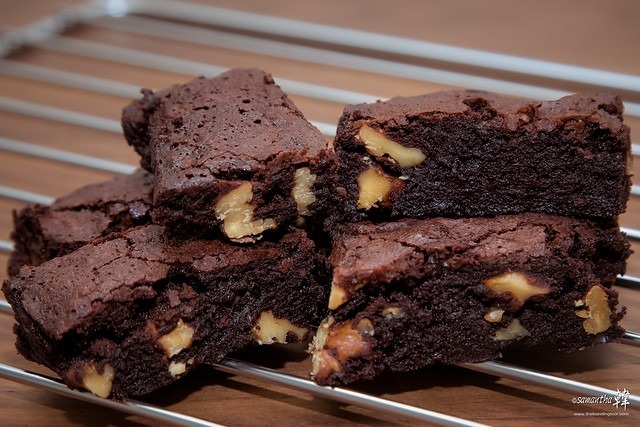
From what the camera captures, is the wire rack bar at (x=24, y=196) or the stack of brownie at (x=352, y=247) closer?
the stack of brownie at (x=352, y=247)

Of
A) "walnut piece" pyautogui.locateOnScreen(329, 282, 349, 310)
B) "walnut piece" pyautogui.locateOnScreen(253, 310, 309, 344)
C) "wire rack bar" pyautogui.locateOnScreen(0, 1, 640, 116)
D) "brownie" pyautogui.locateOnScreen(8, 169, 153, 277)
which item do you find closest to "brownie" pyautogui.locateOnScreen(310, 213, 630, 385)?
"walnut piece" pyautogui.locateOnScreen(329, 282, 349, 310)

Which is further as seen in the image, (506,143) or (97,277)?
(506,143)

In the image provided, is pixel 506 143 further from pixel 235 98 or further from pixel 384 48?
pixel 384 48

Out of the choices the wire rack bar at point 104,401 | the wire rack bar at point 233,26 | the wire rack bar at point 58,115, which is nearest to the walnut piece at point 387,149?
the wire rack bar at point 104,401

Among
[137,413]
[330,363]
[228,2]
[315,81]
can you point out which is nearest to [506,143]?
[330,363]

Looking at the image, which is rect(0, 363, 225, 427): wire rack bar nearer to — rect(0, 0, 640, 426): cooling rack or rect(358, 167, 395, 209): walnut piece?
rect(0, 0, 640, 426): cooling rack

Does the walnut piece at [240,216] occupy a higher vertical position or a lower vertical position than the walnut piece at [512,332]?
higher

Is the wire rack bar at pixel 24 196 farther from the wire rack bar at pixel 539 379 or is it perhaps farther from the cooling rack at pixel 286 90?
the wire rack bar at pixel 539 379

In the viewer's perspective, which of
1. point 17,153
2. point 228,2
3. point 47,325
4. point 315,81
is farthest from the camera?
point 228,2
